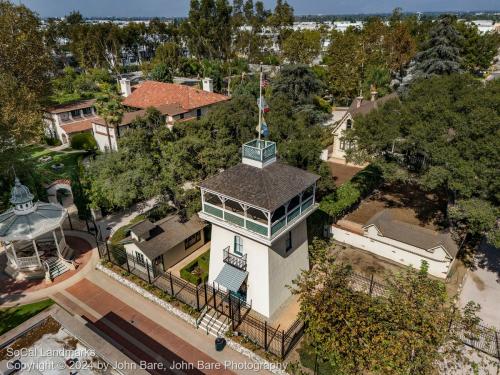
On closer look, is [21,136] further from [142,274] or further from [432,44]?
[432,44]

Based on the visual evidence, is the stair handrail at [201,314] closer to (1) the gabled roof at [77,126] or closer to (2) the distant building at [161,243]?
(2) the distant building at [161,243]

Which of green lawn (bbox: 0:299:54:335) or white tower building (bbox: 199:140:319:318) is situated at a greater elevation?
white tower building (bbox: 199:140:319:318)

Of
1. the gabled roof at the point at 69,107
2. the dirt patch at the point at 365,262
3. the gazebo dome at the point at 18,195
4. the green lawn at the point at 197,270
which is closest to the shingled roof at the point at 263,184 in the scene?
the green lawn at the point at 197,270

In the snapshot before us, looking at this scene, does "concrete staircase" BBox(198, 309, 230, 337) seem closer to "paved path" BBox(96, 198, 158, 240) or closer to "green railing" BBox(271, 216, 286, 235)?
"green railing" BBox(271, 216, 286, 235)

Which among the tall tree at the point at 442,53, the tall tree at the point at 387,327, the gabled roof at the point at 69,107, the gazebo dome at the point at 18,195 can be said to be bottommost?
the tall tree at the point at 387,327

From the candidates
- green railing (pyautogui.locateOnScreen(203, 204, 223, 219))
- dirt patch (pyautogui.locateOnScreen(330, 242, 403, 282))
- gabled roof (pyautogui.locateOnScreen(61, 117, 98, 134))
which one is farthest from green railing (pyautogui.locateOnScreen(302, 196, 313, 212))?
gabled roof (pyautogui.locateOnScreen(61, 117, 98, 134))

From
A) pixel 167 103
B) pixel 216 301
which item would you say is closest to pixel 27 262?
→ pixel 216 301
